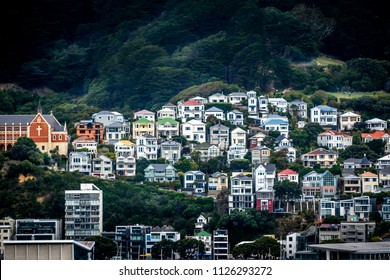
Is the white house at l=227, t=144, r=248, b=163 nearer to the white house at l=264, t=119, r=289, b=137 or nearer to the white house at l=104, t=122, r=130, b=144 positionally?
the white house at l=264, t=119, r=289, b=137

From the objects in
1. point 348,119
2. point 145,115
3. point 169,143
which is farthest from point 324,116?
point 145,115

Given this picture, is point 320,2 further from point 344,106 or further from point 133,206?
point 133,206

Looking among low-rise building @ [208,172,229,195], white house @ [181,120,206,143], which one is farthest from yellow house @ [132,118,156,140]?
low-rise building @ [208,172,229,195]

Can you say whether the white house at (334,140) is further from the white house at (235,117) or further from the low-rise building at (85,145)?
the low-rise building at (85,145)

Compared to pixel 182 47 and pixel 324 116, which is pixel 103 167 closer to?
pixel 324 116

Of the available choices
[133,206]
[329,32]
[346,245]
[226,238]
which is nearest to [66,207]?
[133,206]
